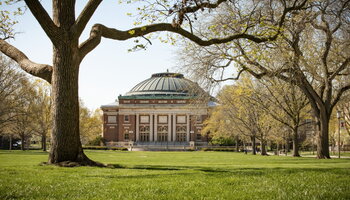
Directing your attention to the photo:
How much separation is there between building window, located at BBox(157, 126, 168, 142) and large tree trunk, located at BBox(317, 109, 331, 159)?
58.4m

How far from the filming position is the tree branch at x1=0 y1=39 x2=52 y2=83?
12.3 metres

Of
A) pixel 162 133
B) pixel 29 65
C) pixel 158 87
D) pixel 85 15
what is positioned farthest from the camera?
pixel 158 87

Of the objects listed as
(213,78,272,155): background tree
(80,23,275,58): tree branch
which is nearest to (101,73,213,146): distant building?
(213,78,272,155): background tree

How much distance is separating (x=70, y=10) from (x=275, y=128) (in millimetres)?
29470

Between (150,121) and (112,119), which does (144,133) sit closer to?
(150,121)

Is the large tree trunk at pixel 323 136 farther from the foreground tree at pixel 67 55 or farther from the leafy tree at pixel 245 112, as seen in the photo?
the foreground tree at pixel 67 55

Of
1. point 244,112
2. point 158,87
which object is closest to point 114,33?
point 244,112

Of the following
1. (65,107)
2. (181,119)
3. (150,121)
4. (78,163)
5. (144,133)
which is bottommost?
(144,133)

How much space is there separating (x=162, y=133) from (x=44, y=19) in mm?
69829

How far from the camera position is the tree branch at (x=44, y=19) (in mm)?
10891

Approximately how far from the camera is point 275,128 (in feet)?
120

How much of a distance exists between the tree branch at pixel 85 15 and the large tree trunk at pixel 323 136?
17.1 m

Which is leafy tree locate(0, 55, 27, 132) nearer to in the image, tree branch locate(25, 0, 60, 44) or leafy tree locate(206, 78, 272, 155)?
leafy tree locate(206, 78, 272, 155)

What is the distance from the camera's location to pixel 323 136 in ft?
73.7
